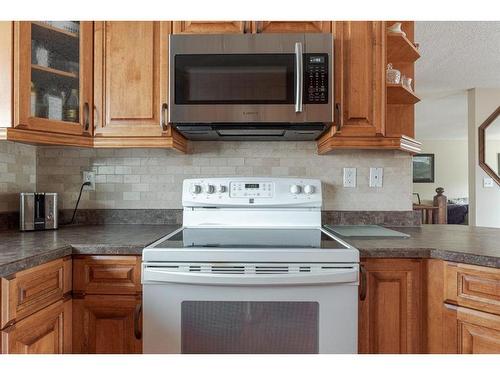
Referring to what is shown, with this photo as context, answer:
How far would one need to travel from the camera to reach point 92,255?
4.35 feet

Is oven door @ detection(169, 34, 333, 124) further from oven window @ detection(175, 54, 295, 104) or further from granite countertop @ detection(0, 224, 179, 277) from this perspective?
granite countertop @ detection(0, 224, 179, 277)

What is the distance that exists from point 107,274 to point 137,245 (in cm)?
16

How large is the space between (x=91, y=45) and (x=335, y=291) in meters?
1.59

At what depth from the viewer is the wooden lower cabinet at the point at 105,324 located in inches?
51.8

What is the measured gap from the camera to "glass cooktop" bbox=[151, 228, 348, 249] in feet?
4.29

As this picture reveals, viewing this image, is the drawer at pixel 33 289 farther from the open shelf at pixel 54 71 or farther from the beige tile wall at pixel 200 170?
the open shelf at pixel 54 71

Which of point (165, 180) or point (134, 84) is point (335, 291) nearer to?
point (165, 180)

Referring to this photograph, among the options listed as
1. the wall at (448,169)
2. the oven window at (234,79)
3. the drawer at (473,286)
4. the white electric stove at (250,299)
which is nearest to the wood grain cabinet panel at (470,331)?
the drawer at (473,286)

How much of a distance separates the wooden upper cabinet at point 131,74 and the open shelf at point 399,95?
1.18 meters

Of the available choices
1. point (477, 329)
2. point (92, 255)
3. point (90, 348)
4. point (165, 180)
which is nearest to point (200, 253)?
point (92, 255)

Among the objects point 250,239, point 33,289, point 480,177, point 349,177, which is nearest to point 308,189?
point 349,177

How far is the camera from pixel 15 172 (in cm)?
184

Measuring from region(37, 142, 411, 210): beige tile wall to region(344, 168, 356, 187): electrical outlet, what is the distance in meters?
0.03

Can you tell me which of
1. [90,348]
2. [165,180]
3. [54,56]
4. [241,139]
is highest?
[54,56]
